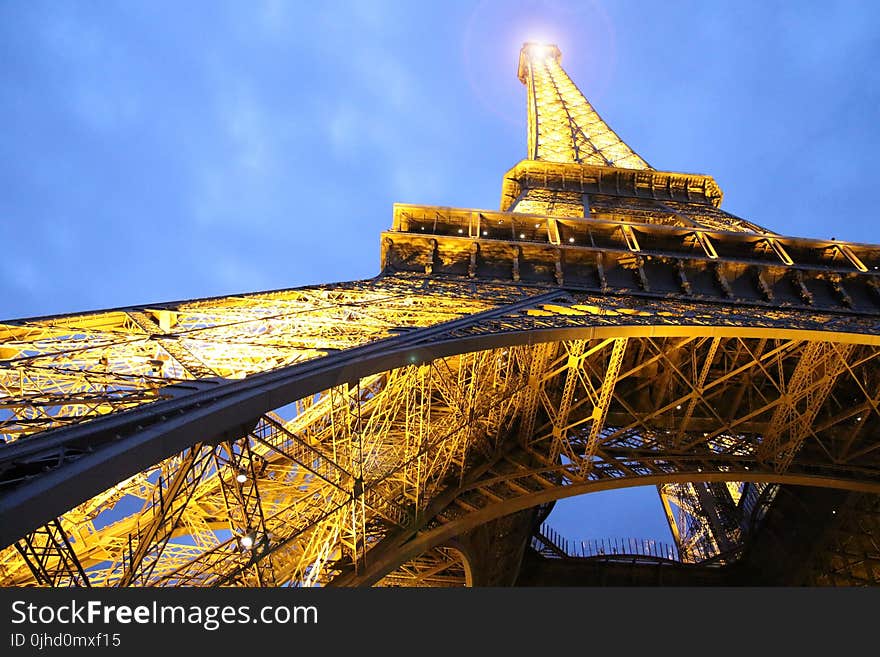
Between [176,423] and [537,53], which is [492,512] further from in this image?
[537,53]

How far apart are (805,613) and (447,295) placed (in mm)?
9855

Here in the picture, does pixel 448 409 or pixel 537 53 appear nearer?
pixel 448 409

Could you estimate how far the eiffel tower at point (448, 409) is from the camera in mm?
6145

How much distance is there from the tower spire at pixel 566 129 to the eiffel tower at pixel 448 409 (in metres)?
11.7

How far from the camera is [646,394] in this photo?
65.2 ft

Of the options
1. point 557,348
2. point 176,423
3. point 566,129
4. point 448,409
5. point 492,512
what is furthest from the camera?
point 566,129

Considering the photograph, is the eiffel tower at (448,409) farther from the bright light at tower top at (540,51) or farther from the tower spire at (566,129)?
the bright light at tower top at (540,51)

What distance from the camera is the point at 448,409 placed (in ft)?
44.2

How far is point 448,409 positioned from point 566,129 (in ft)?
112

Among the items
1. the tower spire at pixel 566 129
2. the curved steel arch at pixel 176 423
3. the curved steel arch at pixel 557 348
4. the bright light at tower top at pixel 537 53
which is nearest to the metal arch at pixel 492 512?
the curved steel arch at pixel 557 348

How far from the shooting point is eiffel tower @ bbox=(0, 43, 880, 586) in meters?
6.14

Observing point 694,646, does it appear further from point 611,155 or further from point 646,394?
point 611,155

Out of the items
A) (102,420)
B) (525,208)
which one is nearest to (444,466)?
(102,420)

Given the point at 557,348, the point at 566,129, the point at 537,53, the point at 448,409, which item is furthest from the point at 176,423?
the point at 537,53
